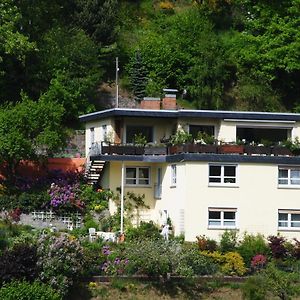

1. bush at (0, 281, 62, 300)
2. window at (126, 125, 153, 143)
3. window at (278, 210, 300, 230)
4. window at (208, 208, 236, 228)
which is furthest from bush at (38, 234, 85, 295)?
window at (126, 125, 153, 143)

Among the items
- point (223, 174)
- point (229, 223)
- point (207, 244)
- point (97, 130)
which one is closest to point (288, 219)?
point (229, 223)

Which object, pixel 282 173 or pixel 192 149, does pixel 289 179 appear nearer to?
pixel 282 173

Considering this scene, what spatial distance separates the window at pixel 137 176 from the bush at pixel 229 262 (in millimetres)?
9405

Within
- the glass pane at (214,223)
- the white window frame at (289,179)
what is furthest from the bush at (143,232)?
the white window frame at (289,179)

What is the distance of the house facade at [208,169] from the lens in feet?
154

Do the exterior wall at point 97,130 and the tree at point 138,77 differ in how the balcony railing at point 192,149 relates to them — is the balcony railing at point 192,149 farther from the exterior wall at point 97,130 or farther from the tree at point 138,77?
the tree at point 138,77

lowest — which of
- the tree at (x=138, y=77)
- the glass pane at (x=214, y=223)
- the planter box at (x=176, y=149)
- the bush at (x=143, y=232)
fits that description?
the bush at (x=143, y=232)

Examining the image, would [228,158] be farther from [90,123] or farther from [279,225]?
[90,123]

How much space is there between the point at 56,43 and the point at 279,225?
25155mm

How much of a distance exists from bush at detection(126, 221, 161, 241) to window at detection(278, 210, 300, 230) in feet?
18.3

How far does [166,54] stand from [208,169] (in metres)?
27.1

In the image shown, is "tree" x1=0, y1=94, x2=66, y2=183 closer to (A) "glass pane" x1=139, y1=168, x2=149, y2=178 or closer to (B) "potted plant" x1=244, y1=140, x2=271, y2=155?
(A) "glass pane" x1=139, y1=168, x2=149, y2=178

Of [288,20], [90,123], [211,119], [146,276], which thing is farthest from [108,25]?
[146,276]

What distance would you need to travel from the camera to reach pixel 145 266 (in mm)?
39656
